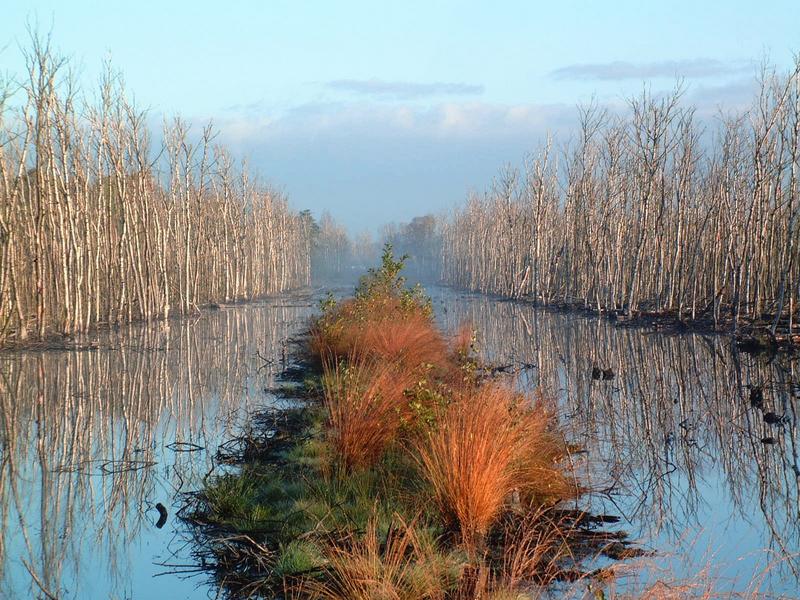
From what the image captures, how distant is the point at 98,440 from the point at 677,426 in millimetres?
7616

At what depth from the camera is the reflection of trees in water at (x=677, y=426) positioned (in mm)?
7250

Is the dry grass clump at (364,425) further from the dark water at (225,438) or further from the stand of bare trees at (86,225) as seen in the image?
the stand of bare trees at (86,225)

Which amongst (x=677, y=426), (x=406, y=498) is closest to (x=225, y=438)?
(x=406, y=498)

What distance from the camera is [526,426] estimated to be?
7691mm

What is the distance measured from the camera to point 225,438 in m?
10.1

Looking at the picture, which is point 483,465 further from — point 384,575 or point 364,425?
point 364,425

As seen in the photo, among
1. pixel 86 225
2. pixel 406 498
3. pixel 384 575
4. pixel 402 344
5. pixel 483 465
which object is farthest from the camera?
pixel 86 225

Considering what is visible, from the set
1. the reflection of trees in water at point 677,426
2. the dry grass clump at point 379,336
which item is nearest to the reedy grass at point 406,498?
the reflection of trees in water at point 677,426

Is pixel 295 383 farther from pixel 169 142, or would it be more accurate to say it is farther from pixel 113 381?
pixel 169 142

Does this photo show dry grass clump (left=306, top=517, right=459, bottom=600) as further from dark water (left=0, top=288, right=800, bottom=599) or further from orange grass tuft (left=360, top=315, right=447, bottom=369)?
orange grass tuft (left=360, top=315, right=447, bottom=369)

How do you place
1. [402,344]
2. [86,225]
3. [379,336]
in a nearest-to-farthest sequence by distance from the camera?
1. [402,344]
2. [379,336]
3. [86,225]

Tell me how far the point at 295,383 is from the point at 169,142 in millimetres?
25730

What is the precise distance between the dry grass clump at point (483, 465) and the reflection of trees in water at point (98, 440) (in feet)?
8.18

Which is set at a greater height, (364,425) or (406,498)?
(364,425)
